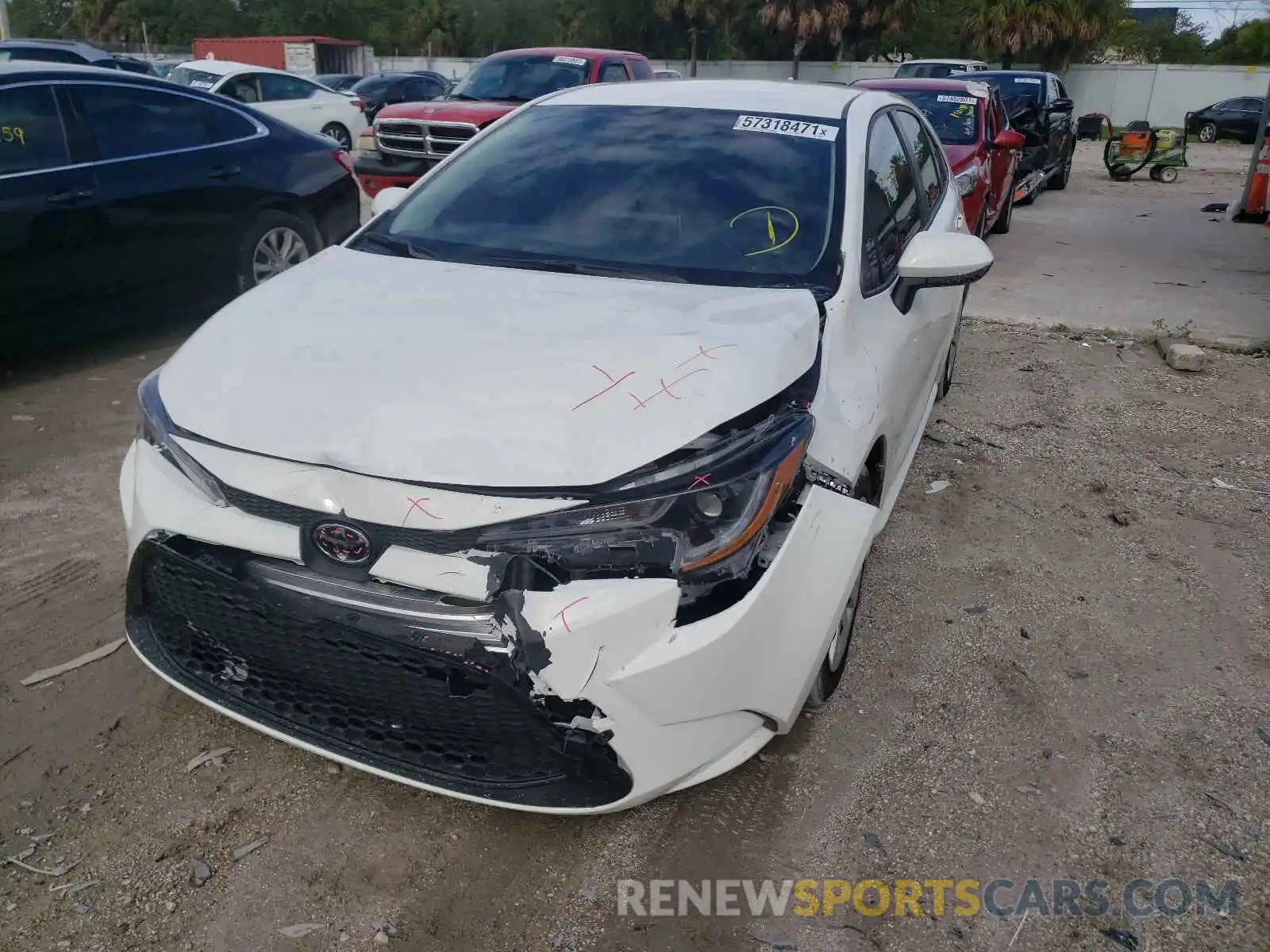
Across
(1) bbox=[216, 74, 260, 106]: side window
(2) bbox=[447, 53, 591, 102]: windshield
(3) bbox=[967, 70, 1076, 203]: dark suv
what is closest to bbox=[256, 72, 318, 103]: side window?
(1) bbox=[216, 74, 260, 106]: side window

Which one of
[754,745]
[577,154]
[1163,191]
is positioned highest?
[577,154]

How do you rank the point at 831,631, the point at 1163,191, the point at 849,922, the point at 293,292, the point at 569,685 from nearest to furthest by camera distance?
the point at 569,685, the point at 849,922, the point at 831,631, the point at 293,292, the point at 1163,191

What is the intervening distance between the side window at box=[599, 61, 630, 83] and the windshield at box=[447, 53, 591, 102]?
0.20 meters

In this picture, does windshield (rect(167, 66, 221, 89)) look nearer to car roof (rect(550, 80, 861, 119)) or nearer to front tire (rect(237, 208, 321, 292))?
front tire (rect(237, 208, 321, 292))

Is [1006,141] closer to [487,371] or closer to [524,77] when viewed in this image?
[524,77]

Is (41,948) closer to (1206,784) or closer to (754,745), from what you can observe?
(754,745)

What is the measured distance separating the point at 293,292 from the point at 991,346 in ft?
17.5

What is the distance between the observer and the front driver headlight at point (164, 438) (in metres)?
2.34

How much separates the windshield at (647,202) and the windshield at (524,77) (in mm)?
7410

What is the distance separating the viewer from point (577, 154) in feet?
11.7

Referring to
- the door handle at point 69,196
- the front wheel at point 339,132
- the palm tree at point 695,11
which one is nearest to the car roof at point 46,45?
the front wheel at point 339,132

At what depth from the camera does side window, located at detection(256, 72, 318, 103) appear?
15.3 metres

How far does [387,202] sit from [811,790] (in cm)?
256

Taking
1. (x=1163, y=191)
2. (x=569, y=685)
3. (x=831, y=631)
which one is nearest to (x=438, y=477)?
(x=569, y=685)
